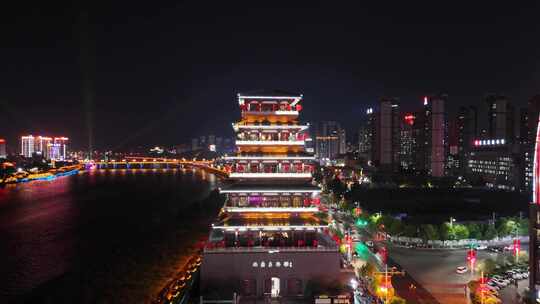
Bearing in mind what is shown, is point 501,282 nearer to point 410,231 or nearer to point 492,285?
point 492,285

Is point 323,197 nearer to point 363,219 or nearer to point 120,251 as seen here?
point 363,219

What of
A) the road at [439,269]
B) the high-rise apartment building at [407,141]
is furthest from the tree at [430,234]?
the high-rise apartment building at [407,141]

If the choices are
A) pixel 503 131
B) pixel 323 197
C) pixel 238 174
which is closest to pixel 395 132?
pixel 503 131

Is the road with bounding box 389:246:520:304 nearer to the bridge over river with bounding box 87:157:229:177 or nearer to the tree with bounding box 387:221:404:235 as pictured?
the tree with bounding box 387:221:404:235

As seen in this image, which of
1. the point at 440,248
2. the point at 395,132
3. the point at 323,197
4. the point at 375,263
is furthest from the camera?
the point at 395,132

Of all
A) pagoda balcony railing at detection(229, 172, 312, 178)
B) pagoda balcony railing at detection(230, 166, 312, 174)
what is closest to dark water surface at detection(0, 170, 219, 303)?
pagoda balcony railing at detection(229, 172, 312, 178)

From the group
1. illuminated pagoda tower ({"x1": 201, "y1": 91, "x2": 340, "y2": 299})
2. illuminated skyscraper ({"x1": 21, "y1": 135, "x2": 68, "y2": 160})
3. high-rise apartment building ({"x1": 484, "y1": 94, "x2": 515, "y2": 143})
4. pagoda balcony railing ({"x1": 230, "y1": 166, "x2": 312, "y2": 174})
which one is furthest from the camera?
illuminated skyscraper ({"x1": 21, "y1": 135, "x2": 68, "y2": 160})
